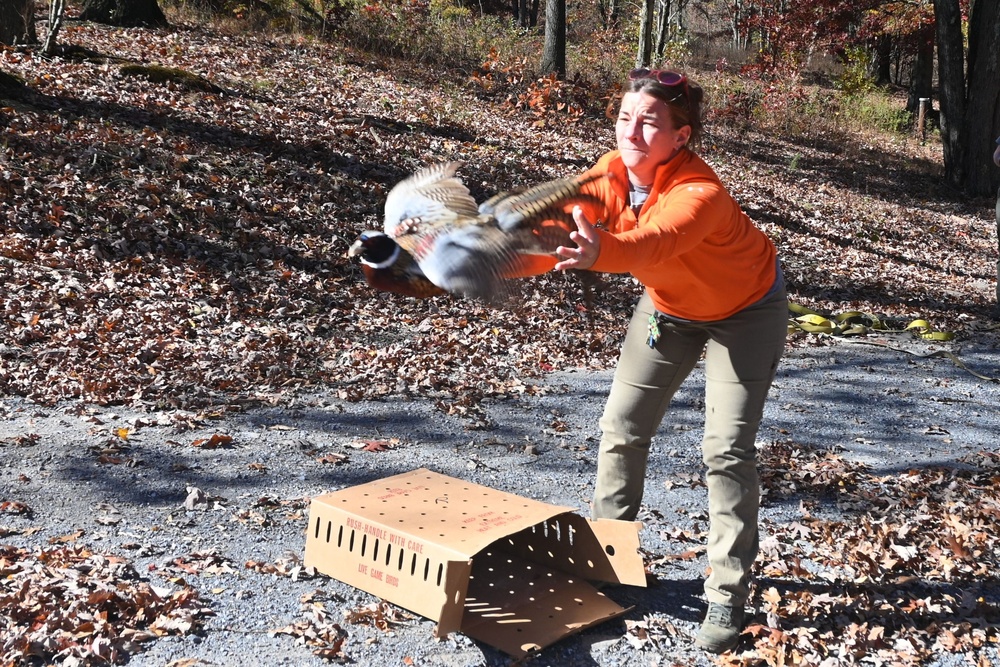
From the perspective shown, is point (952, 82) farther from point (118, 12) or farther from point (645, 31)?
point (118, 12)

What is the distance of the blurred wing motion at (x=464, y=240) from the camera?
2850mm

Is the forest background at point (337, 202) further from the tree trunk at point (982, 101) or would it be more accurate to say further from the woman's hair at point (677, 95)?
the woman's hair at point (677, 95)

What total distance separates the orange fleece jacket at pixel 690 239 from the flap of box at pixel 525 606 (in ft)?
4.18

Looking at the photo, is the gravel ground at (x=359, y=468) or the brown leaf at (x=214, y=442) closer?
the gravel ground at (x=359, y=468)

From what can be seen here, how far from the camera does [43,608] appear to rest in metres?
3.68

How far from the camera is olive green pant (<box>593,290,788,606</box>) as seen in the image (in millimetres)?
3525

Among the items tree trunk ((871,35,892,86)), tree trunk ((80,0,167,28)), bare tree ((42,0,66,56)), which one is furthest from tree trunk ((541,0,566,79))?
tree trunk ((871,35,892,86))

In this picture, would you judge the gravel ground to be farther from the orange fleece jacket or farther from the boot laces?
the orange fleece jacket

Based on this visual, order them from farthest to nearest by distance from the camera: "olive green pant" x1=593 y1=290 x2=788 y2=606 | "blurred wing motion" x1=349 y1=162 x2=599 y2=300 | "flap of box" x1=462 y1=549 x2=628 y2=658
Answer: "flap of box" x1=462 y1=549 x2=628 y2=658, "olive green pant" x1=593 y1=290 x2=788 y2=606, "blurred wing motion" x1=349 y1=162 x2=599 y2=300

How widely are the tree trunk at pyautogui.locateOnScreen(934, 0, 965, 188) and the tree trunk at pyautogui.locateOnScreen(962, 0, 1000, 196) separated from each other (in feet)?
0.46

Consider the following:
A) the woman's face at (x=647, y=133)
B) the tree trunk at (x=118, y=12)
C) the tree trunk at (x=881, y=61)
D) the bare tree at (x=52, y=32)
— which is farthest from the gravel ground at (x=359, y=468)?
the tree trunk at (x=881, y=61)

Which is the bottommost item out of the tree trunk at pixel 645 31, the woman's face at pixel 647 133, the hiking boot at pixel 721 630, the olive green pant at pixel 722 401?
the hiking boot at pixel 721 630

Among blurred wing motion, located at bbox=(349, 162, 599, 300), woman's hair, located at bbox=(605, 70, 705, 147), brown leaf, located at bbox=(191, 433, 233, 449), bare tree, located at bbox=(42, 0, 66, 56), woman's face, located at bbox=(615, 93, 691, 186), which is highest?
bare tree, located at bbox=(42, 0, 66, 56)

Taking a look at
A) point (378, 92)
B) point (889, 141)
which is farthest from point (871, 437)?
point (889, 141)
